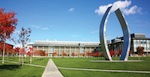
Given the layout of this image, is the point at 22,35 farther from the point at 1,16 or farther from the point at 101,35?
the point at 101,35

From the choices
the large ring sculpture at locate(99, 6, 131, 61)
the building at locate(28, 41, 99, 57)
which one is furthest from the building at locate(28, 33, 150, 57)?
the large ring sculpture at locate(99, 6, 131, 61)

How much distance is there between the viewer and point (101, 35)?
33.3m

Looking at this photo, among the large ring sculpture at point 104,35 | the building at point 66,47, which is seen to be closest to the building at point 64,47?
the building at point 66,47

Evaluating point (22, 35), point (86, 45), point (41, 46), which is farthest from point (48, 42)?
point (22, 35)

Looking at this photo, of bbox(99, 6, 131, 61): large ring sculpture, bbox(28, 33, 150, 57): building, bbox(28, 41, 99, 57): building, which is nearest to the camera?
bbox(99, 6, 131, 61): large ring sculpture

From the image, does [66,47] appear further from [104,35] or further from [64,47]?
[104,35]

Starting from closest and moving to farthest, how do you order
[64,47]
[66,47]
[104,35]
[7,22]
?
[7,22] < [104,35] < [64,47] < [66,47]

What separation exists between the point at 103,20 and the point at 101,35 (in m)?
2.73

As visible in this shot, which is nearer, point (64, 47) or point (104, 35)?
point (104, 35)

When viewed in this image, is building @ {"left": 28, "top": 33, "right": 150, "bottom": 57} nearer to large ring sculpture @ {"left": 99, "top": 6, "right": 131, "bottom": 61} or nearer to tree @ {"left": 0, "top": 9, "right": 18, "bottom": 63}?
large ring sculpture @ {"left": 99, "top": 6, "right": 131, "bottom": 61}

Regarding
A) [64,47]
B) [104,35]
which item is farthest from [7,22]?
[64,47]

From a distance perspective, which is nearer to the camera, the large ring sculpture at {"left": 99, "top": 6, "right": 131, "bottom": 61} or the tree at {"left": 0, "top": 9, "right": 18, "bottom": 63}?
the tree at {"left": 0, "top": 9, "right": 18, "bottom": 63}

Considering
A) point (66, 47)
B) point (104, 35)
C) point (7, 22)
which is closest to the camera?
point (7, 22)

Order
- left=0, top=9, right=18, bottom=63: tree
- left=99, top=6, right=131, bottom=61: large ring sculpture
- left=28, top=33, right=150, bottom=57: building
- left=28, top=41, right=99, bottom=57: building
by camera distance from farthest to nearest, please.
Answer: left=28, top=41, right=99, bottom=57: building < left=28, top=33, right=150, bottom=57: building < left=99, top=6, right=131, bottom=61: large ring sculpture < left=0, top=9, right=18, bottom=63: tree
